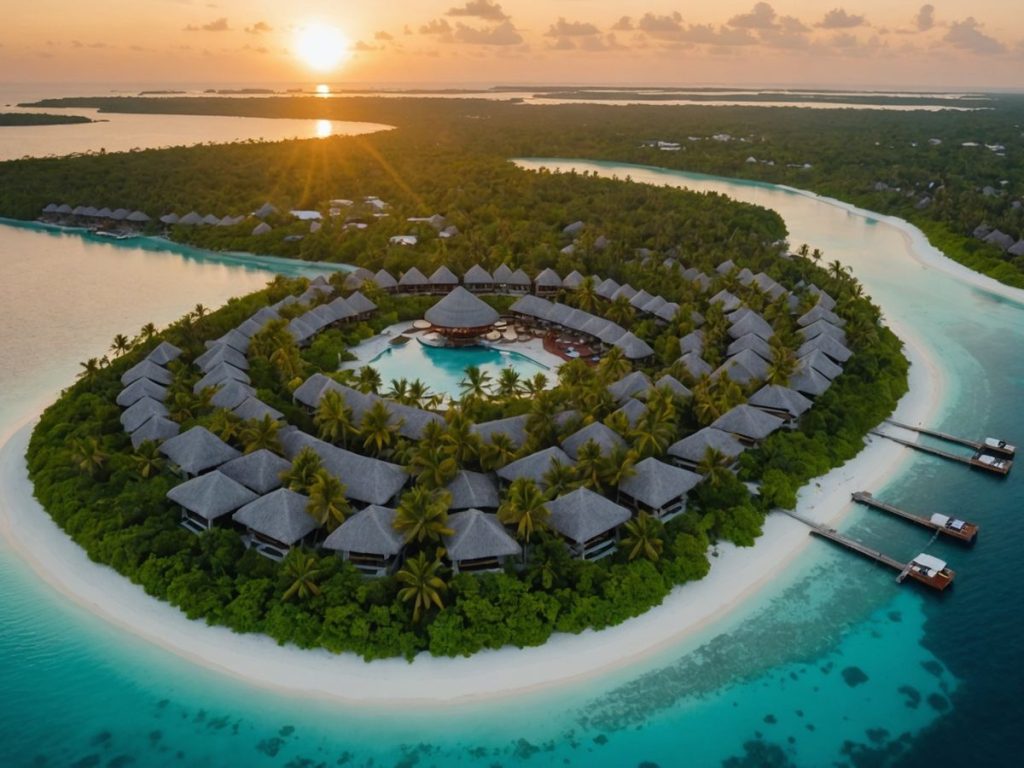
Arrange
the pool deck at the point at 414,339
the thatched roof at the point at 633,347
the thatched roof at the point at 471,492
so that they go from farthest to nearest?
1. the pool deck at the point at 414,339
2. the thatched roof at the point at 633,347
3. the thatched roof at the point at 471,492

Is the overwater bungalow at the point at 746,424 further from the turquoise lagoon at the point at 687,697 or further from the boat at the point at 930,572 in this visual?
the boat at the point at 930,572

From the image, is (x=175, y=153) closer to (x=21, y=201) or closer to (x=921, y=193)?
(x=21, y=201)

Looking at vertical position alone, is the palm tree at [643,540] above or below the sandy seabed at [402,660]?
above

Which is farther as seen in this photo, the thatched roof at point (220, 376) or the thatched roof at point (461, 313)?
the thatched roof at point (461, 313)

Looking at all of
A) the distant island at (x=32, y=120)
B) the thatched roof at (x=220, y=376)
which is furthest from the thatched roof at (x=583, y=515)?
the distant island at (x=32, y=120)

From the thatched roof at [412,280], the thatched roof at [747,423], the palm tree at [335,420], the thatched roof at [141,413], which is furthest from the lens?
the thatched roof at [412,280]

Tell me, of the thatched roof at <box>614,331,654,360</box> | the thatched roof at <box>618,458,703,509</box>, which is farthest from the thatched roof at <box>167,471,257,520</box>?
the thatched roof at <box>614,331,654,360</box>

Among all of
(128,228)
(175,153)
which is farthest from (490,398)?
(175,153)
